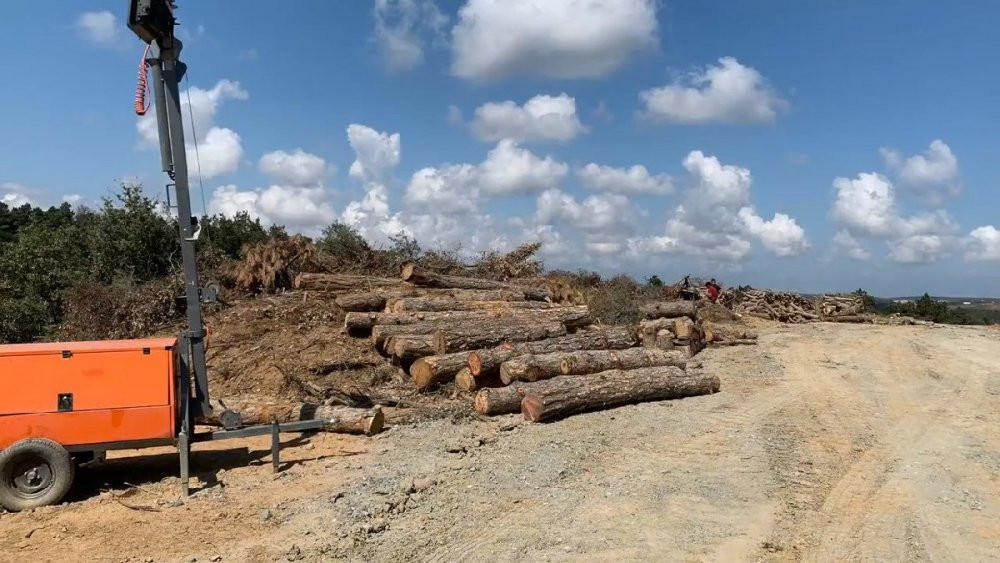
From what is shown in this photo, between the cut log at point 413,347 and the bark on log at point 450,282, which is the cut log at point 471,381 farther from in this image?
the bark on log at point 450,282

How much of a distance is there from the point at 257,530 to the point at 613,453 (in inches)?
157

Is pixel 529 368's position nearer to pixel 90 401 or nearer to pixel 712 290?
pixel 90 401

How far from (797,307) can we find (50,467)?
2545 cm

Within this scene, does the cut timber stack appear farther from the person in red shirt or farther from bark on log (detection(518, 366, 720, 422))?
the person in red shirt

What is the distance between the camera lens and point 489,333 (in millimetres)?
11492

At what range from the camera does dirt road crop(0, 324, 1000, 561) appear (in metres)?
5.24

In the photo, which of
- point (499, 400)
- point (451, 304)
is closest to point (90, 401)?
point (499, 400)

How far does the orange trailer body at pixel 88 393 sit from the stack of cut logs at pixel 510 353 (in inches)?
174

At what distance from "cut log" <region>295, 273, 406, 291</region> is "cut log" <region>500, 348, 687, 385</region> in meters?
5.71

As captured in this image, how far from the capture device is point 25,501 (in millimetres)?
6258

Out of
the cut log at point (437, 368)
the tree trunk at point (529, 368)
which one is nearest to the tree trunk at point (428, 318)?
the cut log at point (437, 368)

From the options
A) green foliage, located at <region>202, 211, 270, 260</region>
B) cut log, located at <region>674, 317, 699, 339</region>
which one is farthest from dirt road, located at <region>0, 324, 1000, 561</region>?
green foliage, located at <region>202, 211, 270, 260</region>

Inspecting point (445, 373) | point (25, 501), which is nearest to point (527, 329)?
point (445, 373)

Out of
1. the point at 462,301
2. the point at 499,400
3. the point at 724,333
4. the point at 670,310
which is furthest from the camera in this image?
the point at 724,333
